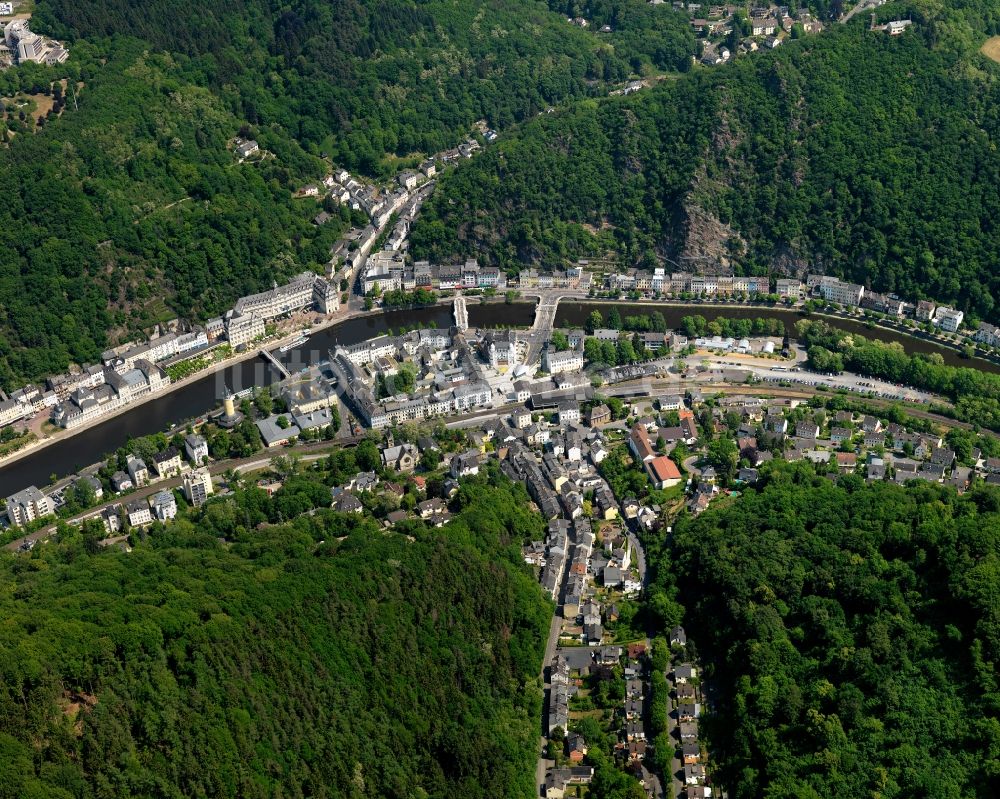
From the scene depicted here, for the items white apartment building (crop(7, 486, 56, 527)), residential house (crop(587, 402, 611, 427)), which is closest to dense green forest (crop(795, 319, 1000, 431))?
residential house (crop(587, 402, 611, 427))

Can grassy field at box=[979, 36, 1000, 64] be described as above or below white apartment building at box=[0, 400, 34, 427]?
above

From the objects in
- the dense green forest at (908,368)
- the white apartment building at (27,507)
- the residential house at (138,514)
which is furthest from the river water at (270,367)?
the residential house at (138,514)

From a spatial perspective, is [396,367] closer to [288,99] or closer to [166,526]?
[166,526]

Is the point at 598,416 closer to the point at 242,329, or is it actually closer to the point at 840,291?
the point at 840,291

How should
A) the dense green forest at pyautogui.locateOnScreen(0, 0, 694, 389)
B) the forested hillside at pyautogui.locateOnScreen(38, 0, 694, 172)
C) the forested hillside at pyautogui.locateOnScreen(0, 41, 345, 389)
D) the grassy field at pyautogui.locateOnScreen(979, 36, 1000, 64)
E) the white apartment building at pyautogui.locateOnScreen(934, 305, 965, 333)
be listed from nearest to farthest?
the forested hillside at pyautogui.locateOnScreen(0, 41, 345, 389) < the white apartment building at pyautogui.locateOnScreen(934, 305, 965, 333) < the dense green forest at pyautogui.locateOnScreen(0, 0, 694, 389) < the grassy field at pyautogui.locateOnScreen(979, 36, 1000, 64) < the forested hillside at pyautogui.locateOnScreen(38, 0, 694, 172)

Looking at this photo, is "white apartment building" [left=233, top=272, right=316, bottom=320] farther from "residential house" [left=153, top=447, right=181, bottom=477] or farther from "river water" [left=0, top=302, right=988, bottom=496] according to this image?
"residential house" [left=153, top=447, right=181, bottom=477]

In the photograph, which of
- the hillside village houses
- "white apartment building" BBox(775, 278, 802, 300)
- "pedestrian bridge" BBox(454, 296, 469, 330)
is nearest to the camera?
"pedestrian bridge" BBox(454, 296, 469, 330)

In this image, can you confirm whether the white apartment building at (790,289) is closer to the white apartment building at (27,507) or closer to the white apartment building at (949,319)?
the white apartment building at (949,319)

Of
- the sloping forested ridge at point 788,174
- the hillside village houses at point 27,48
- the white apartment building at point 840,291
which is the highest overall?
the hillside village houses at point 27,48

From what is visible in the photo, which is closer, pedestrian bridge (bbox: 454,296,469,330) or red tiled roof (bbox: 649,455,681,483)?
red tiled roof (bbox: 649,455,681,483)
